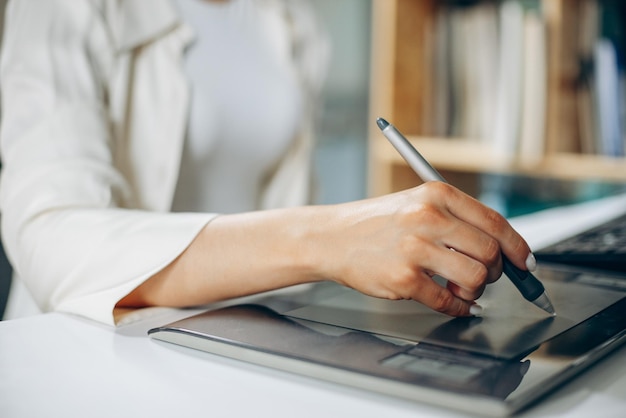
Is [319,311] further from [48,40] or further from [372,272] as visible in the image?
[48,40]

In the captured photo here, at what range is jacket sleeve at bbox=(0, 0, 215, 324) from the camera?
62cm

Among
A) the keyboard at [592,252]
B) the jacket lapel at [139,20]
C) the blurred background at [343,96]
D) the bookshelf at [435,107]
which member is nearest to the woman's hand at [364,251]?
the keyboard at [592,252]

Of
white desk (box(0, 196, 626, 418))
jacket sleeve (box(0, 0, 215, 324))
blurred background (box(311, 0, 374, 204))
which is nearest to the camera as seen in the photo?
white desk (box(0, 196, 626, 418))

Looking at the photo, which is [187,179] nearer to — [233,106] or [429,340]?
[233,106]

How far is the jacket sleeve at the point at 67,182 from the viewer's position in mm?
615

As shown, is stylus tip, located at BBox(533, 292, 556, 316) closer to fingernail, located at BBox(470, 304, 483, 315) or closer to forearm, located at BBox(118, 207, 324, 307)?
fingernail, located at BBox(470, 304, 483, 315)

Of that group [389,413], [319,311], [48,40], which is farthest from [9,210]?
[389,413]

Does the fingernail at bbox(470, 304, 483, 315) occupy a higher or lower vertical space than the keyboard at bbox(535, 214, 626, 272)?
higher

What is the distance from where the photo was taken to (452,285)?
1.72 ft

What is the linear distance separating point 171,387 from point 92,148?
0.48m

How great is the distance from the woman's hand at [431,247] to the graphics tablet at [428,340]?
0.08 ft

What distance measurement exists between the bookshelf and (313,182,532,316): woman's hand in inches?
54.3

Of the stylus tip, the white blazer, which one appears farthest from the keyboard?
the white blazer

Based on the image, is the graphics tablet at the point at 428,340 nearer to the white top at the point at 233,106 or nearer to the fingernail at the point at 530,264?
the fingernail at the point at 530,264
